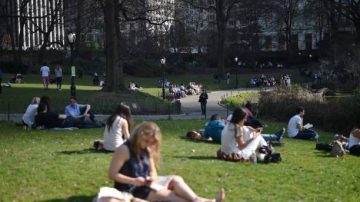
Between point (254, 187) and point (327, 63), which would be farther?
point (327, 63)

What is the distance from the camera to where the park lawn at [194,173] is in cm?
873

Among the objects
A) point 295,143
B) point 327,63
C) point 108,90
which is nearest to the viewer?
point 295,143

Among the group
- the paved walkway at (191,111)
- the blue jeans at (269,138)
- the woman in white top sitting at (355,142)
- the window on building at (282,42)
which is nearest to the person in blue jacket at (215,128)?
the blue jeans at (269,138)

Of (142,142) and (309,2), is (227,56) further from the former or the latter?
(142,142)

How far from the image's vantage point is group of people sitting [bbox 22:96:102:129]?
1673cm

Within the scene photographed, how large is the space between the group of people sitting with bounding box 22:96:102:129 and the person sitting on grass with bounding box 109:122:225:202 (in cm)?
1011

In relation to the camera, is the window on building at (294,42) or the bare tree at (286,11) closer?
the bare tree at (286,11)

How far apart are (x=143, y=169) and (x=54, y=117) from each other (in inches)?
410

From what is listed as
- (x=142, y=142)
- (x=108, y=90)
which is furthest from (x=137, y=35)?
(x=142, y=142)

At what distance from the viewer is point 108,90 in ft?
99.1

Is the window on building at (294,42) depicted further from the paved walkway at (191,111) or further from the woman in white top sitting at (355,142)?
the woman in white top sitting at (355,142)

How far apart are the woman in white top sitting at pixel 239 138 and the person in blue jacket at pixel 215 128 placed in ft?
8.71

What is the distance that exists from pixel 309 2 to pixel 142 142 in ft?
169

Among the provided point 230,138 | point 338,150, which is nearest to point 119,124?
point 230,138
